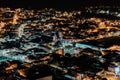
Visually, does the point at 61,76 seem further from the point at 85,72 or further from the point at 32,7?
the point at 32,7

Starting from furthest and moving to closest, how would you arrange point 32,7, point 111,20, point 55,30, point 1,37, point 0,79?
point 32,7 → point 111,20 → point 55,30 → point 1,37 → point 0,79

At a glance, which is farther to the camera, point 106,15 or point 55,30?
point 106,15

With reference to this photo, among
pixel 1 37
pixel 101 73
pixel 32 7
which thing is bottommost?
pixel 101 73

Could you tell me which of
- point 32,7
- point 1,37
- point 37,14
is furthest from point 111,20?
point 32,7

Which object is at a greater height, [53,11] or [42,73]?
[53,11]

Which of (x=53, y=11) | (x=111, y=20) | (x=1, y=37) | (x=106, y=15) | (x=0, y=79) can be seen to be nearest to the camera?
(x=0, y=79)

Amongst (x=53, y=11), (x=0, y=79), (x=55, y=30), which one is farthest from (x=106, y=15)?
(x=0, y=79)
